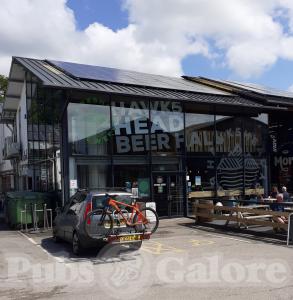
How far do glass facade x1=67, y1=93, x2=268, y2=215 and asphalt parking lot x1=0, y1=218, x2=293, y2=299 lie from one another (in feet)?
14.9

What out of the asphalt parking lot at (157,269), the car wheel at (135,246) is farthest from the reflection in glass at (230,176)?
the car wheel at (135,246)

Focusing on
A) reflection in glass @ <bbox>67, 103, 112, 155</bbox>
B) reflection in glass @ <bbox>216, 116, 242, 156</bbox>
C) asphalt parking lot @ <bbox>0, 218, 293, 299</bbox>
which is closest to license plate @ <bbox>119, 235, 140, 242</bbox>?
asphalt parking lot @ <bbox>0, 218, 293, 299</bbox>

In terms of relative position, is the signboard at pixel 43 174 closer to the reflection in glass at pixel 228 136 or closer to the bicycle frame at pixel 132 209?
the reflection in glass at pixel 228 136

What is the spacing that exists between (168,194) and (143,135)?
2.81 meters

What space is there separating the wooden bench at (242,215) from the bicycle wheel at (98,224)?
5540 millimetres

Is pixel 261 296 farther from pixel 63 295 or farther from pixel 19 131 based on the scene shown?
pixel 19 131

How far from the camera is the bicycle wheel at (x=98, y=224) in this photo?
11123 mm

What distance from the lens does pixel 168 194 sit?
1994 centimetres

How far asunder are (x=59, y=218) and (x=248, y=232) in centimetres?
615

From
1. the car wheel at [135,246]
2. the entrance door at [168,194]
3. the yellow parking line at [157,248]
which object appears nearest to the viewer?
the yellow parking line at [157,248]

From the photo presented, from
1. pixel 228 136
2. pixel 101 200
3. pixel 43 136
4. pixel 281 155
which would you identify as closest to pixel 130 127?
pixel 43 136

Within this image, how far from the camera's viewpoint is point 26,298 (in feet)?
25.3

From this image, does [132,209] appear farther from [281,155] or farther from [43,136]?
[281,155]

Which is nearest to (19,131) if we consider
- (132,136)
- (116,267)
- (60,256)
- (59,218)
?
(132,136)
